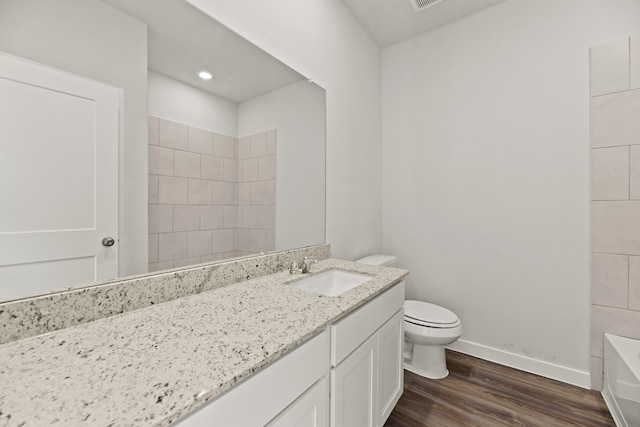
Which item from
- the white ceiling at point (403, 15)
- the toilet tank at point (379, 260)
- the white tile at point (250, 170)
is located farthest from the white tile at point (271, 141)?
the white ceiling at point (403, 15)

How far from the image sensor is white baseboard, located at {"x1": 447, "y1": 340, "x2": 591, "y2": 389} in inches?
70.0

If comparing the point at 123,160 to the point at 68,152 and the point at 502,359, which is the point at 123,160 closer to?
the point at 68,152

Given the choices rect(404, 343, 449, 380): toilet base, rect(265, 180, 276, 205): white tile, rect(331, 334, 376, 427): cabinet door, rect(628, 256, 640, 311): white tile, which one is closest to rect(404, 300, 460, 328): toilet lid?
rect(404, 343, 449, 380): toilet base

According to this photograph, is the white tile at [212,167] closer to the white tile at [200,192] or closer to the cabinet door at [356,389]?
the white tile at [200,192]

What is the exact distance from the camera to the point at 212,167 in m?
1.16

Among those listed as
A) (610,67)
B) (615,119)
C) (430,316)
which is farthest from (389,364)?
(610,67)

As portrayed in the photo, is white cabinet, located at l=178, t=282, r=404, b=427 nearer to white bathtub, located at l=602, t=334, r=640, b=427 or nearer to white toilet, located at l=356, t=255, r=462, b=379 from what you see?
white toilet, located at l=356, t=255, r=462, b=379

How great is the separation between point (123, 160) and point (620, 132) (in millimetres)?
2596

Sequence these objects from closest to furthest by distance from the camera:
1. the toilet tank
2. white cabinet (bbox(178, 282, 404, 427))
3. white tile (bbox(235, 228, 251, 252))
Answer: white cabinet (bbox(178, 282, 404, 427)) < white tile (bbox(235, 228, 251, 252)) < the toilet tank

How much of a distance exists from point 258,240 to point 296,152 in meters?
0.59

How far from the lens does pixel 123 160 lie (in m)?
0.91

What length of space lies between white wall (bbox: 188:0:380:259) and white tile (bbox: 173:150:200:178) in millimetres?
612

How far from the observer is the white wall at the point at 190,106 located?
1.00m

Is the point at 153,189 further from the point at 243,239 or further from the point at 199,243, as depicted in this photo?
the point at 243,239
